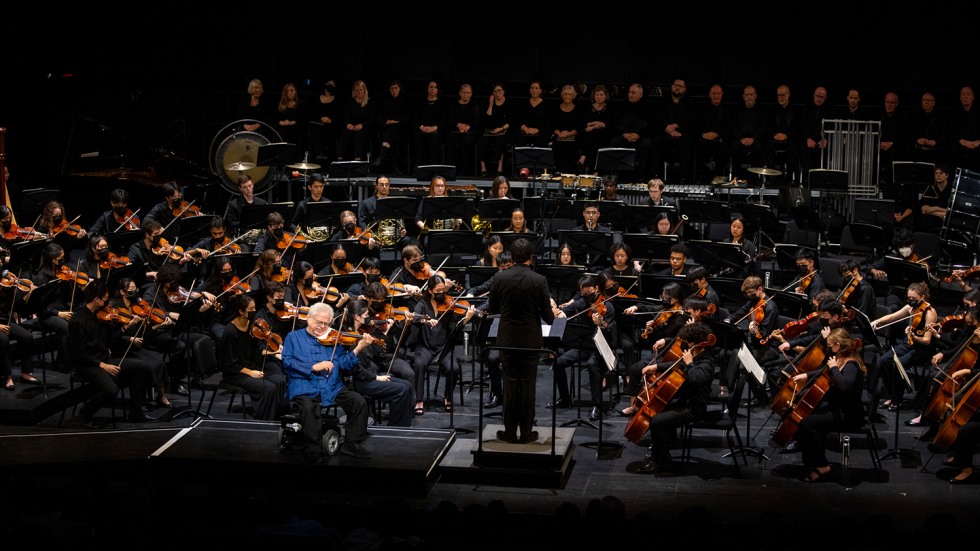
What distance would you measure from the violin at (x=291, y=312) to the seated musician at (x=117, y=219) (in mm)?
3307

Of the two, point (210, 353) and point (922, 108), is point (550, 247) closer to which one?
point (210, 353)

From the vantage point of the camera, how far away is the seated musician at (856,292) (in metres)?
10.3

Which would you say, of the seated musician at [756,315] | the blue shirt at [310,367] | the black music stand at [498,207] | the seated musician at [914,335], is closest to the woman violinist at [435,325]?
the blue shirt at [310,367]

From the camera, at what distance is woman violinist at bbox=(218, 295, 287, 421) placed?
898cm

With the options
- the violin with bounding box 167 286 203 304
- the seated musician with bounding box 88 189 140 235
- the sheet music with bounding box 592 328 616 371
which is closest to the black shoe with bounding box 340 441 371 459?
the sheet music with bounding box 592 328 616 371

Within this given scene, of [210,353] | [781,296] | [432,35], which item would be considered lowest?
[210,353]

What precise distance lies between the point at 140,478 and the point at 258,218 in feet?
15.6

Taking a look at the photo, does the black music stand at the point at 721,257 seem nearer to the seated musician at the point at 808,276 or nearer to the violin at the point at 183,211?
the seated musician at the point at 808,276

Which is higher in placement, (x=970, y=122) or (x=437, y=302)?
(x=970, y=122)

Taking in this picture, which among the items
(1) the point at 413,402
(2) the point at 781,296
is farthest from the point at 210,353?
(2) the point at 781,296

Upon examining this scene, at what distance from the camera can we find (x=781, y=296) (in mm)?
9930

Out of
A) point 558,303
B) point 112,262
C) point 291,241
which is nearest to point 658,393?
point 558,303

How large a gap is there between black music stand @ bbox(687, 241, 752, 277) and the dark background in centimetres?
509

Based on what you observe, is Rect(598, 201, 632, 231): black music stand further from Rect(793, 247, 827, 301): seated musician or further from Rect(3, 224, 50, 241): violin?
Rect(3, 224, 50, 241): violin
